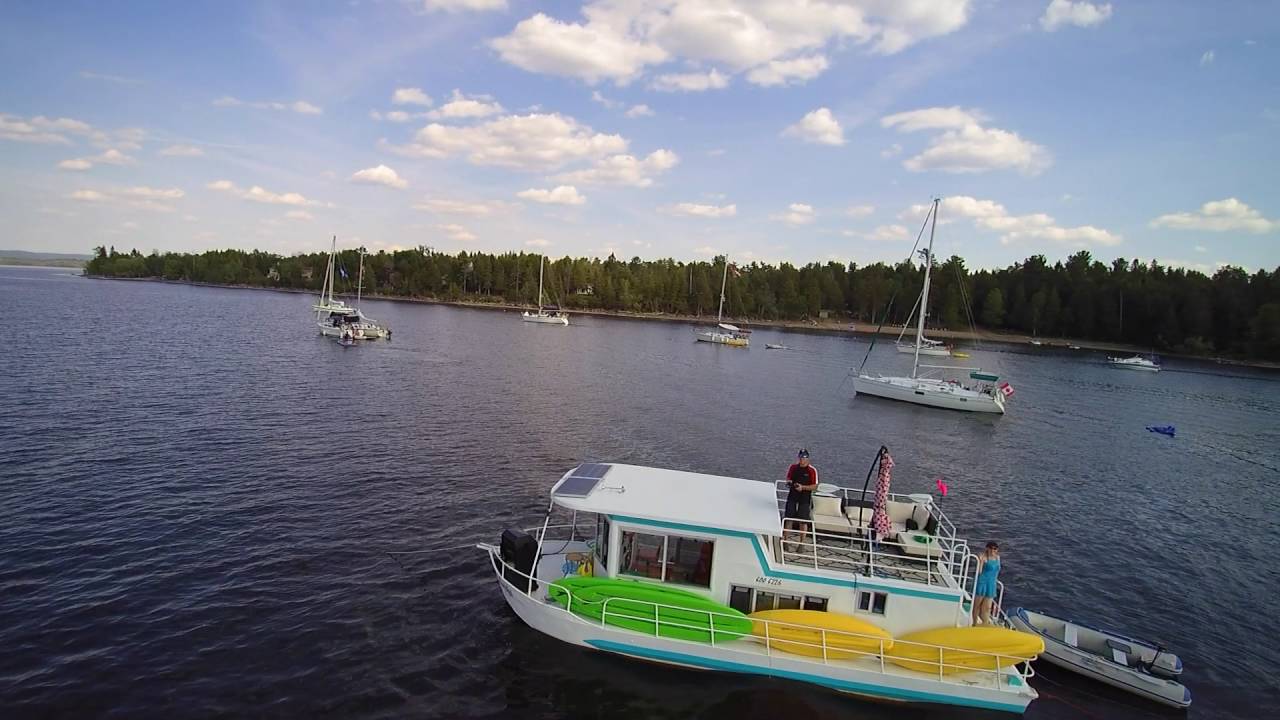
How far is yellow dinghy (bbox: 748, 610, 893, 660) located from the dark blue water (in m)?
1.30

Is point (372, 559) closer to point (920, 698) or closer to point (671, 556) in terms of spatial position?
point (671, 556)

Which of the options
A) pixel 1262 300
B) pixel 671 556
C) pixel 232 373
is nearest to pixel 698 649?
pixel 671 556

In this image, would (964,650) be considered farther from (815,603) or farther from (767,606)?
(767,606)

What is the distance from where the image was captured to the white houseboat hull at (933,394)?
219 feet

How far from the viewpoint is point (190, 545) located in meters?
23.9

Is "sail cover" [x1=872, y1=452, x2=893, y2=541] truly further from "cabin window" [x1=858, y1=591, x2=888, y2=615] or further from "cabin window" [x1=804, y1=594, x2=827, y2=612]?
"cabin window" [x1=804, y1=594, x2=827, y2=612]

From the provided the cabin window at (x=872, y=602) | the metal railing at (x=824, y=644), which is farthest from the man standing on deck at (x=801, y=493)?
the metal railing at (x=824, y=644)

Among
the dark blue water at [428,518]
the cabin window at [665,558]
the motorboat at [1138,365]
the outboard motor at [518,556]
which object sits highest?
the motorboat at [1138,365]

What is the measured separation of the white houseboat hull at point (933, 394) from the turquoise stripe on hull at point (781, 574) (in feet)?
184

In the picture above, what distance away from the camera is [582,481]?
65.1ft

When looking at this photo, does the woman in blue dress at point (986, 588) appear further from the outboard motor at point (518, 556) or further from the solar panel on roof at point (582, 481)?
the outboard motor at point (518, 556)

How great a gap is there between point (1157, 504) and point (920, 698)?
1298 inches

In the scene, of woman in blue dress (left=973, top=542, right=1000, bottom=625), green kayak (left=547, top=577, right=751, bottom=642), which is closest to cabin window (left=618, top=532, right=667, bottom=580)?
green kayak (left=547, top=577, right=751, bottom=642)

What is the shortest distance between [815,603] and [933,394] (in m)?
57.3
